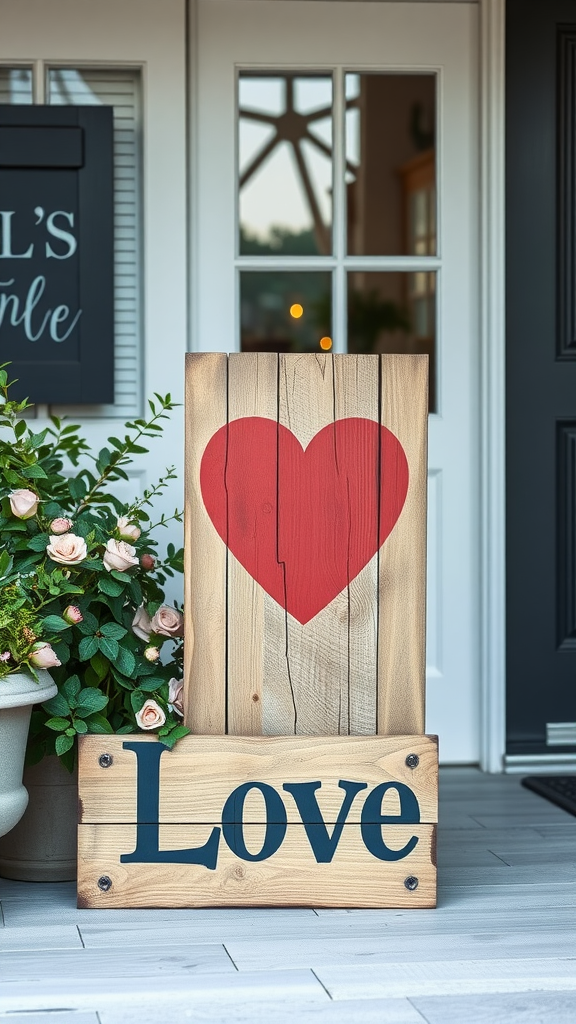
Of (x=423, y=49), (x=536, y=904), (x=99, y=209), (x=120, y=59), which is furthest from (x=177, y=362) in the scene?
(x=536, y=904)

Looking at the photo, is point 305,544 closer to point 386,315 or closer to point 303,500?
point 303,500

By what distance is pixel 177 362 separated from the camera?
2.82m

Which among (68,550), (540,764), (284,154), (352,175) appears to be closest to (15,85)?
(352,175)

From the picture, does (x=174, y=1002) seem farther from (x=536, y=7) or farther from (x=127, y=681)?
(x=536, y=7)

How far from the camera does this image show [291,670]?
195 cm

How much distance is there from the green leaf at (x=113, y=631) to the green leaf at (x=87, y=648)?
2cm

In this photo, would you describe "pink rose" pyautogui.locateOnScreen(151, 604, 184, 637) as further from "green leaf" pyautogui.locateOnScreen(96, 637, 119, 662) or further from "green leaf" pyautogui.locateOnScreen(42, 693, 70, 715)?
"green leaf" pyautogui.locateOnScreen(42, 693, 70, 715)

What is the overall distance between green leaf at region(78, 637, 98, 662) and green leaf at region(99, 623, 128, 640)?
0.02 meters

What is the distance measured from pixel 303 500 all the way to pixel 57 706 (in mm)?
544

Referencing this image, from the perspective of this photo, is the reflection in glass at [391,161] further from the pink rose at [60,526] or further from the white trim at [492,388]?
the pink rose at [60,526]

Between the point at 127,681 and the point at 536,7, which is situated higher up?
the point at 536,7

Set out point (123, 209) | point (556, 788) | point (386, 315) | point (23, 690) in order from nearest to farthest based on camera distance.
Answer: point (23, 690) < point (556, 788) < point (123, 209) < point (386, 315)

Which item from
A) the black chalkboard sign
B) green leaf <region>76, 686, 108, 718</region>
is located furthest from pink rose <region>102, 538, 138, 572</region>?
the black chalkboard sign

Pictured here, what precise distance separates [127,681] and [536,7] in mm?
1978
